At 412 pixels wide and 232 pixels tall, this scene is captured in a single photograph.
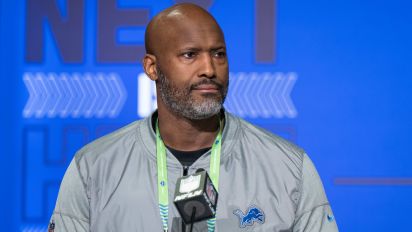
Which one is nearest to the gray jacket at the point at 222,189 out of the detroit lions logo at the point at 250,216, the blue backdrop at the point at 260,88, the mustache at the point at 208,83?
the detroit lions logo at the point at 250,216

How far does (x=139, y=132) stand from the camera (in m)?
1.71

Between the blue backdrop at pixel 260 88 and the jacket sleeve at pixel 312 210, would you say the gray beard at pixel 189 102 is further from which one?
the blue backdrop at pixel 260 88

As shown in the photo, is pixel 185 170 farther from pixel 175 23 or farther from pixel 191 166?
pixel 175 23

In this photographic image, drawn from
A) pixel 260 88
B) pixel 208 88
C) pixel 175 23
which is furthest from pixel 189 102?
pixel 260 88

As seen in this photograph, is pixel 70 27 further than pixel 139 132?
Yes

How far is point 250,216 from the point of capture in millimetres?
1583

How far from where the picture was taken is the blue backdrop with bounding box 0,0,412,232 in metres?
2.57

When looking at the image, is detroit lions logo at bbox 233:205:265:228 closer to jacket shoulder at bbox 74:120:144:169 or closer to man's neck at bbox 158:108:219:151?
man's neck at bbox 158:108:219:151

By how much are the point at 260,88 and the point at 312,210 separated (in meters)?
1.04

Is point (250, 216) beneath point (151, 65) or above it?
beneath

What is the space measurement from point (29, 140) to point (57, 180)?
18 centimetres

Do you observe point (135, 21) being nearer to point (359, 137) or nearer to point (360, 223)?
point (359, 137)

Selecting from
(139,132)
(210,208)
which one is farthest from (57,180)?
(210,208)

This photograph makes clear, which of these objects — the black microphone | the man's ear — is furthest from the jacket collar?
the black microphone
